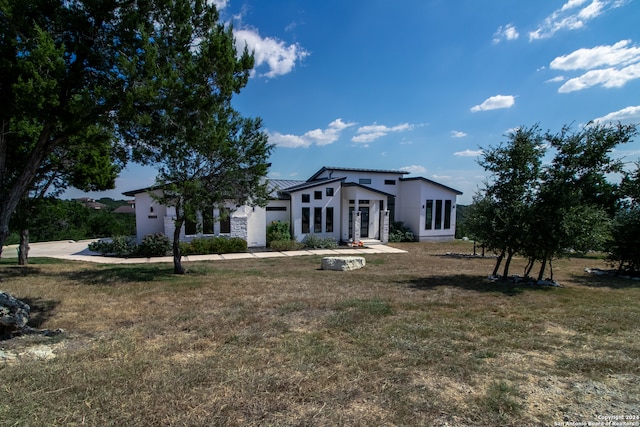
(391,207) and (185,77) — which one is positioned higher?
(185,77)

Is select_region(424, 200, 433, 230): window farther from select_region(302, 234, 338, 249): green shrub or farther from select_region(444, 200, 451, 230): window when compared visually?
select_region(302, 234, 338, 249): green shrub

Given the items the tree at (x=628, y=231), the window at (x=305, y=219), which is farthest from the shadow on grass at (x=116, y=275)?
the tree at (x=628, y=231)

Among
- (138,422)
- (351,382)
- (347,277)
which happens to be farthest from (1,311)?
(347,277)

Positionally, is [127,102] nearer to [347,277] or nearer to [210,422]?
[210,422]

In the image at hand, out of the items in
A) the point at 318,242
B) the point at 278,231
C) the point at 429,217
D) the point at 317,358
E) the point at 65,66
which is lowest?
the point at 317,358

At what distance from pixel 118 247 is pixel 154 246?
6.49 ft

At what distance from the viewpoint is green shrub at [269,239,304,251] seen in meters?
18.7

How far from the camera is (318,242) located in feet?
64.9

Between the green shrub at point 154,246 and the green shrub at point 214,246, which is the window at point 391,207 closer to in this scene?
the green shrub at point 214,246

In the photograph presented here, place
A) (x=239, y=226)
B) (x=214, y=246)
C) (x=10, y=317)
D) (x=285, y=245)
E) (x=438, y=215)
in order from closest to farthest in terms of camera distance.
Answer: (x=10, y=317) < (x=214, y=246) < (x=239, y=226) < (x=285, y=245) < (x=438, y=215)

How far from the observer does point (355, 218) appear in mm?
21812

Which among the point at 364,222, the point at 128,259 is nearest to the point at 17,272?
the point at 128,259

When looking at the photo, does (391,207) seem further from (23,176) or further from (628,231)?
(23,176)

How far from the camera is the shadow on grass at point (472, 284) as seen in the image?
893 cm
